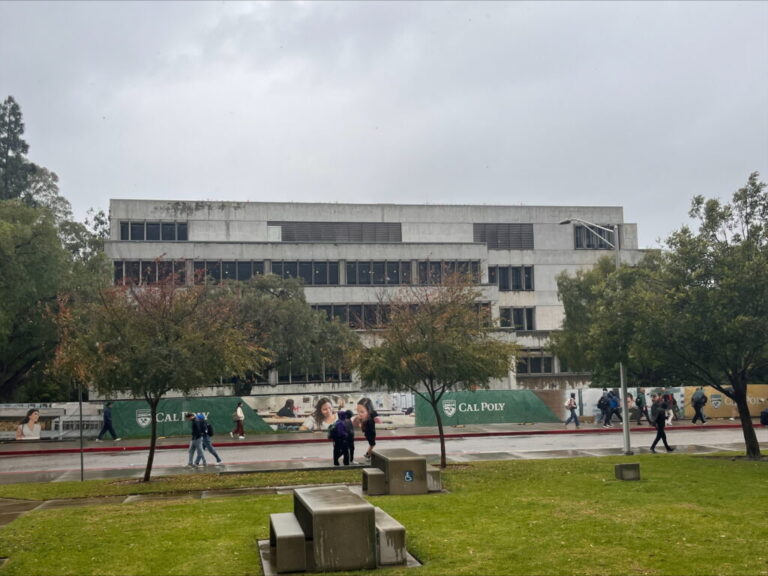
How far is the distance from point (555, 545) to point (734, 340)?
12.1m

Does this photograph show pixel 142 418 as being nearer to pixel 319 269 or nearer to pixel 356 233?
Result: pixel 319 269

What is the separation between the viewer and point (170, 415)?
1463 inches

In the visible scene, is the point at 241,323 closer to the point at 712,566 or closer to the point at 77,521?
the point at 77,521

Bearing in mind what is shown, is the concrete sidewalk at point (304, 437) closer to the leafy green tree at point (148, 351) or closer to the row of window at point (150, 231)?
the leafy green tree at point (148, 351)

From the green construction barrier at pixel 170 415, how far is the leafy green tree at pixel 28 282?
5.52 metres

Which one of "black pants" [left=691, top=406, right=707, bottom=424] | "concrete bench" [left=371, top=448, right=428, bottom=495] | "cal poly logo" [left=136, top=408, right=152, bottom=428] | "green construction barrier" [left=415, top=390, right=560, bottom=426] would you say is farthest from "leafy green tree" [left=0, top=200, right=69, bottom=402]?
"black pants" [left=691, top=406, right=707, bottom=424]

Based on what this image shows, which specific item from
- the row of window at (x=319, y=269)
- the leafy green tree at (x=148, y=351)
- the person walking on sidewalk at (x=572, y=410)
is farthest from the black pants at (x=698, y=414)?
the leafy green tree at (x=148, y=351)

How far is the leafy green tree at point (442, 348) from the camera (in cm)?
2162

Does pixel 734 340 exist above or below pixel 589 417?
above

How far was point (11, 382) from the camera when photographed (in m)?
44.3

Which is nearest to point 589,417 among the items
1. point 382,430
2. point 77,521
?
point 382,430

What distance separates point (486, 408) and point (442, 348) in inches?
793

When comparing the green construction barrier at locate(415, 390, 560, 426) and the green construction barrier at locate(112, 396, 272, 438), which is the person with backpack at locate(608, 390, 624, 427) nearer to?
the green construction barrier at locate(415, 390, 560, 426)

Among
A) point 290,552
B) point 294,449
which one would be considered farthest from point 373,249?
point 290,552
